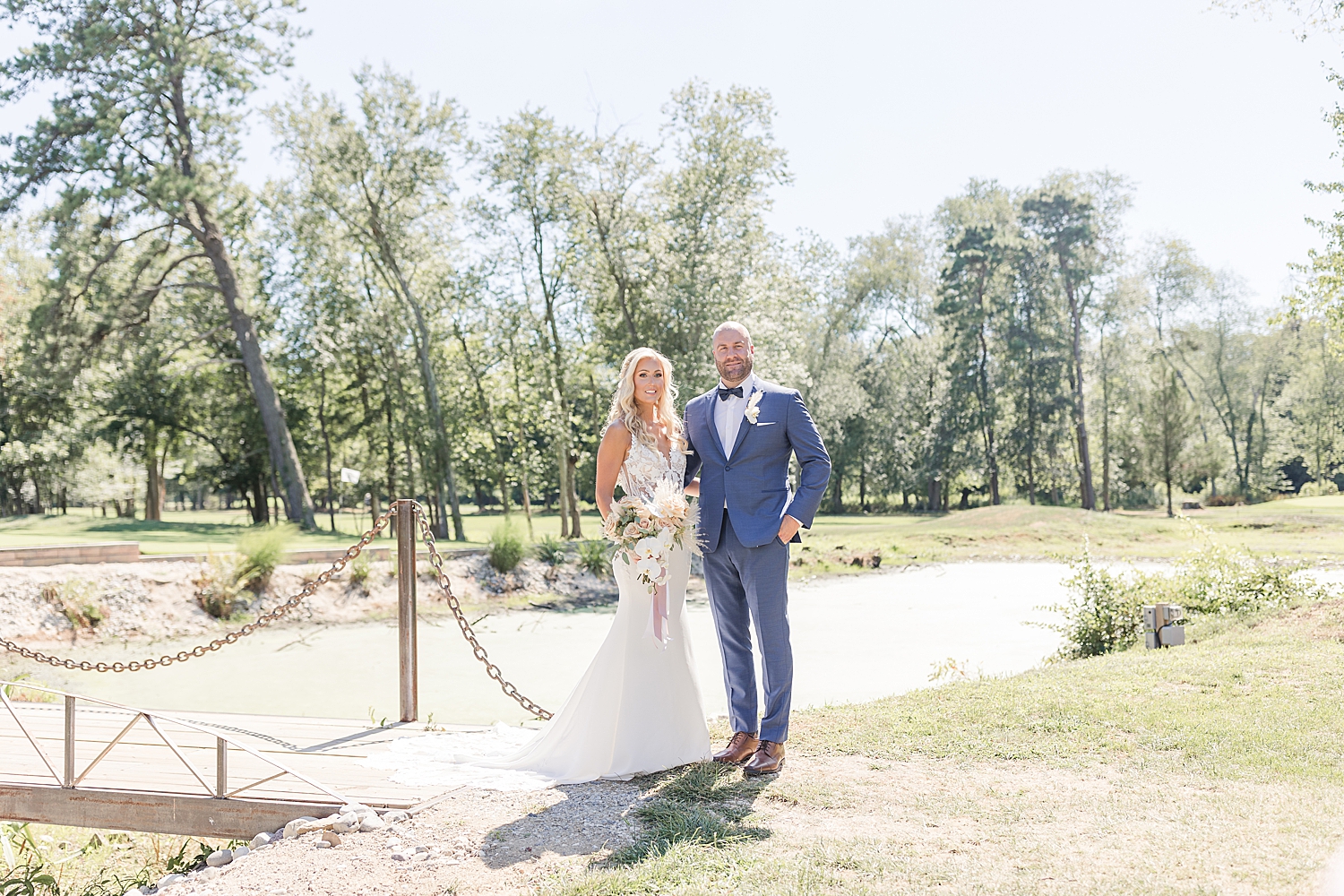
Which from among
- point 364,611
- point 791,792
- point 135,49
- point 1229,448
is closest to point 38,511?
point 135,49

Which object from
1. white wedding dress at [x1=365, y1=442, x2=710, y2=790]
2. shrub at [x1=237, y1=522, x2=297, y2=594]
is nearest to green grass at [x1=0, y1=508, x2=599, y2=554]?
shrub at [x1=237, y1=522, x2=297, y2=594]

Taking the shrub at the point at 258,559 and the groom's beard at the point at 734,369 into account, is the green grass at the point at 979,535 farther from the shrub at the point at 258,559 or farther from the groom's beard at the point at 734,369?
the groom's beard at the point at 734,369

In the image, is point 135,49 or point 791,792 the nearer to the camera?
point 791,792

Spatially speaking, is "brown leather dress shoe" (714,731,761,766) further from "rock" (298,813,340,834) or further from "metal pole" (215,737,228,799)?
"metal pole" (215,737,228,799)

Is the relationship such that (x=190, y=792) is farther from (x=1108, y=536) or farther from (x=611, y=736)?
(x=1108, y=536)

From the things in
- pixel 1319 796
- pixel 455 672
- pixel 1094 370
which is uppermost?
pixel 1094 370

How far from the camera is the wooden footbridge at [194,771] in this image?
4238 millimetres

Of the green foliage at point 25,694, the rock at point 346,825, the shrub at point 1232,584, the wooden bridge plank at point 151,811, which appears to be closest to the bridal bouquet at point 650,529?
the rock at point 346,825

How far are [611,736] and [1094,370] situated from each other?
38.5 meters

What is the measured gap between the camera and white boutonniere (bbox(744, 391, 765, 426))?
453cm

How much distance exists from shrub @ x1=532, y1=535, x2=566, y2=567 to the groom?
11615 millimetres

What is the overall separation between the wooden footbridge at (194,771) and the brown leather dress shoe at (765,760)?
1440 millimetres

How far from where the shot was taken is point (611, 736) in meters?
4.49

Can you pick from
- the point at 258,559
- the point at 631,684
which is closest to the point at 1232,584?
the point at 631,684
